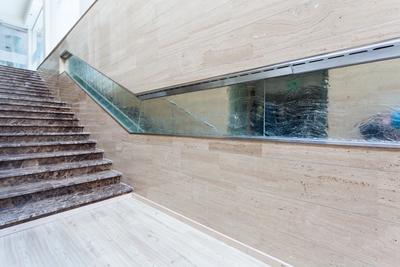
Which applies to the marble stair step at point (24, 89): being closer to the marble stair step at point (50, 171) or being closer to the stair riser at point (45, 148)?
the stair riser at point (45, 148)

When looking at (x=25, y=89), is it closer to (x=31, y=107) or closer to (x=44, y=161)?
(x=31, y=107)

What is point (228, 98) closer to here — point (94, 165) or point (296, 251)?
point (296, 251)

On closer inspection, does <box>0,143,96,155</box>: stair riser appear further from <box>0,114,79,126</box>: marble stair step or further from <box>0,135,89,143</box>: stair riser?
<box>0,114,79,126</box>: marble stair step

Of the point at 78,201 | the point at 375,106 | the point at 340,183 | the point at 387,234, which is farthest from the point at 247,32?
the point at 78,201

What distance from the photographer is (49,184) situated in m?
2.16

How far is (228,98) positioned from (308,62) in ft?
1.87

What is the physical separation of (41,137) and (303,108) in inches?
120

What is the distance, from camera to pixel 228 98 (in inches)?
62.6

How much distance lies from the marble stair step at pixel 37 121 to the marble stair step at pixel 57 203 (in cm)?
153

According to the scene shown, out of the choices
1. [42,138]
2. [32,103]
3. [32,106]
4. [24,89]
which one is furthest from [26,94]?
[42,138]

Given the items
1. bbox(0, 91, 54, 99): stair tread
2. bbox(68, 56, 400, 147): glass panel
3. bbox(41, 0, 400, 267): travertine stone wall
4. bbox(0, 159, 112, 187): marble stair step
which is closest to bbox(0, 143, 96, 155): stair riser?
bbox(0, 159, 112, 187): marble stair step

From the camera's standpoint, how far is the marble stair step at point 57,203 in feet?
5.62

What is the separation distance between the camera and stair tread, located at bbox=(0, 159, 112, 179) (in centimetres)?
213

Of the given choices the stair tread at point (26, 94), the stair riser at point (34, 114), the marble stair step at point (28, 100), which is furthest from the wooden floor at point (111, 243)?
the stair tread at point (26, 94)
